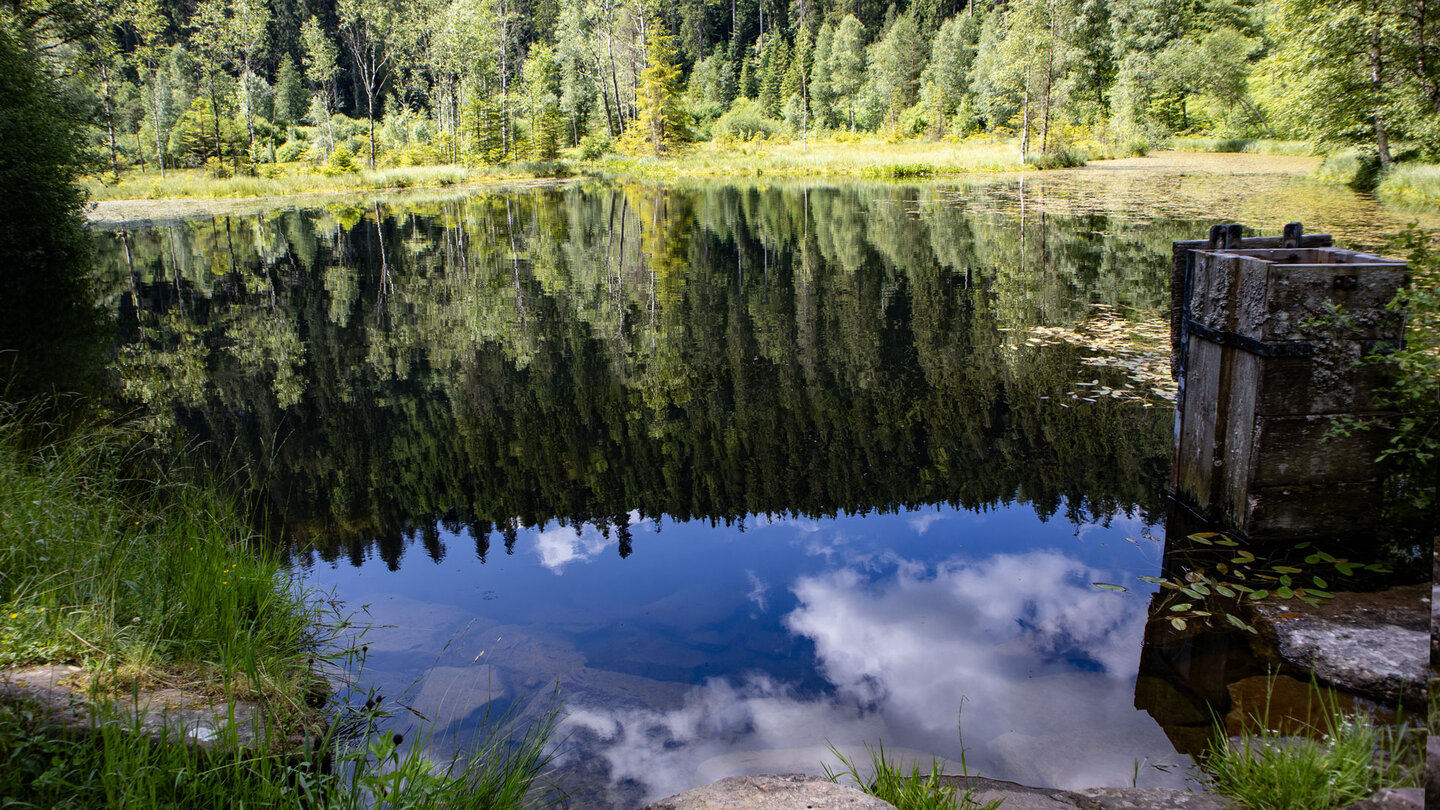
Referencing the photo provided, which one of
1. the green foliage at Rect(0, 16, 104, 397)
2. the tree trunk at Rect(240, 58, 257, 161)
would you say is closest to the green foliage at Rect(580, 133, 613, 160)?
the tree trunk at Rect(240, 58, 257, 161)

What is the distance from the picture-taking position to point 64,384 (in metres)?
9.43

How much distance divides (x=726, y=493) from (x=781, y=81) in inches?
3086

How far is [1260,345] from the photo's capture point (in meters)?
4.67

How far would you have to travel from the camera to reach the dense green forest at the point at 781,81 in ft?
80.1

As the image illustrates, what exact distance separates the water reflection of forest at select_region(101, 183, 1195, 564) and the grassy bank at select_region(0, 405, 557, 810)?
173 cm

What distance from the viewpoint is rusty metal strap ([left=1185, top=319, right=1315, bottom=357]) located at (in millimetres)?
4617

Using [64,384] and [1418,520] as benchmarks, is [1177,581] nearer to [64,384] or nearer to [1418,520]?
[1418,520]

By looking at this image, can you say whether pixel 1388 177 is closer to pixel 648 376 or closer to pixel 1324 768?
pixel 648 376

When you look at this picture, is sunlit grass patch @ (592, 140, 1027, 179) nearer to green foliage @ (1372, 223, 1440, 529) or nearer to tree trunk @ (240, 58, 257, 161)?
tree trunk @ (240, 58, 257, 161)

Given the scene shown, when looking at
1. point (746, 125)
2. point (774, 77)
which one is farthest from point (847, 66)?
point (746, 125)

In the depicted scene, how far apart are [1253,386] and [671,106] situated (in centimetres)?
5610

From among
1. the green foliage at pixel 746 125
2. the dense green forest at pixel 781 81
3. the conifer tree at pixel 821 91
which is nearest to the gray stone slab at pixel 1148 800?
the dense green forest at pixel 781 81

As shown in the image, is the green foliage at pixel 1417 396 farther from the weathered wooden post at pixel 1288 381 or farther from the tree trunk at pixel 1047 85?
the tree trunk at pixel 1047 85

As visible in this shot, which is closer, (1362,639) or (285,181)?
(1362,639)
